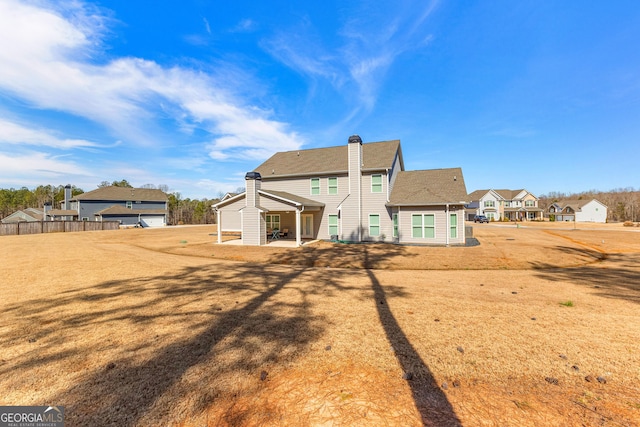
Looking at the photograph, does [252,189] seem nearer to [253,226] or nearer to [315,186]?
[253,226]

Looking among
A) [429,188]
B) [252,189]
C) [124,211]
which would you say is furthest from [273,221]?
[124,211]


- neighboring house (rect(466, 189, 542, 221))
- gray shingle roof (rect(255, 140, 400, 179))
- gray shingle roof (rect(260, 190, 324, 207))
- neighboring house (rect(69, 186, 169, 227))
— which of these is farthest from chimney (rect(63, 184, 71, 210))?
neighboring house (rect(466, 189, 542, 221))

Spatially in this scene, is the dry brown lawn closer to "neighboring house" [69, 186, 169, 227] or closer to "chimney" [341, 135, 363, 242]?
"chimney" [341, 135, 363, 242]

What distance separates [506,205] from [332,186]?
6218 cm

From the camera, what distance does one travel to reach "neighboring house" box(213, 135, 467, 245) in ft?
62.6

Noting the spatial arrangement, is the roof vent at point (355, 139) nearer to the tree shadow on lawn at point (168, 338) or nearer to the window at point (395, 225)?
the window at point (395, 225)

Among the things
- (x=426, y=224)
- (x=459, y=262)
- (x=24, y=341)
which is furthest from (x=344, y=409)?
(x=426, y=224)

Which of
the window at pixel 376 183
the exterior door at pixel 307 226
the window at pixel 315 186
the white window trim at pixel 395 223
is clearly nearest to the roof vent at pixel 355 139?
the window at pixel 376 183

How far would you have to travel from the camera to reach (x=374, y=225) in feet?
68.7

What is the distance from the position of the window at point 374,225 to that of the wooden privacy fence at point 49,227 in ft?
135

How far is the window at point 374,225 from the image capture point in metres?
20.8

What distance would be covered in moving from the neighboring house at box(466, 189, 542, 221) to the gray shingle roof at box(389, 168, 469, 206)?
46.2 metres

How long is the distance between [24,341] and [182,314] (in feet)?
7.72

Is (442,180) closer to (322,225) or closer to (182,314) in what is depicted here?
(322,225)
